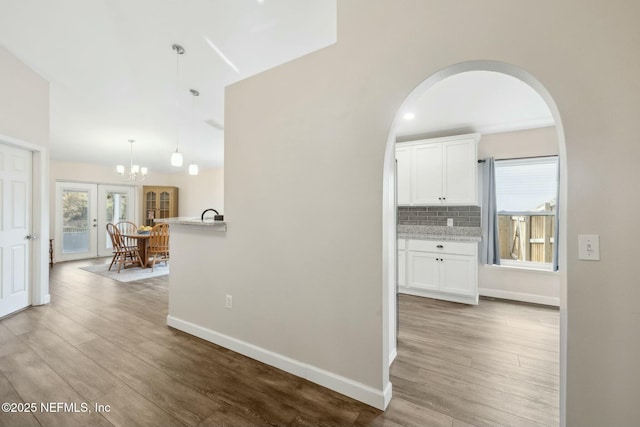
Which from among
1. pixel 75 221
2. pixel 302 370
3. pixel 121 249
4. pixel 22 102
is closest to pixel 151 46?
pixel 22 102

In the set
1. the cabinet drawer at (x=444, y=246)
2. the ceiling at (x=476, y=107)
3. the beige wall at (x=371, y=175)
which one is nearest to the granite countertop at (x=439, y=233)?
the cabinet drawer at (x=444, y=246)

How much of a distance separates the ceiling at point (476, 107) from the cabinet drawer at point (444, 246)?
5.66 feet

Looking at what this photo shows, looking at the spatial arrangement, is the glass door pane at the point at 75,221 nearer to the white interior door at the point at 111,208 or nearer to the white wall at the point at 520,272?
the white interior door at the point at 111,208

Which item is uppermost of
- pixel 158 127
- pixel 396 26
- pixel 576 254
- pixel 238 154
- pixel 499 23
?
pixel 158 127

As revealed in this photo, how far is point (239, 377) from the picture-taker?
203cm

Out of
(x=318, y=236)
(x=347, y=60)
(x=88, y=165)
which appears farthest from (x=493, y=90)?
(x=88, y=165)

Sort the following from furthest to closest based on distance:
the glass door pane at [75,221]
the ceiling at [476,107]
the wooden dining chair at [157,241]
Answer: the glass door pane at [75,221], the wooden dining chair at [157,241], the ceiling at [476,107]

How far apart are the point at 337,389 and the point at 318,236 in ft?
3.56

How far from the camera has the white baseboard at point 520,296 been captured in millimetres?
3666

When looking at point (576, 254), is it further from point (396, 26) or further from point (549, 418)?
point (396, 26)

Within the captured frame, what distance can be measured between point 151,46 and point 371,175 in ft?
8.09

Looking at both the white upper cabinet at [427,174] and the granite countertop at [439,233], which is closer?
the granite countertop at [439,233]

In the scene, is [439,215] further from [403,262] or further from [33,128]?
[33,128]

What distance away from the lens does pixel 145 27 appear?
2.28 metres
